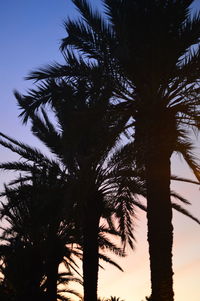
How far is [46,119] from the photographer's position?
54.8 feet

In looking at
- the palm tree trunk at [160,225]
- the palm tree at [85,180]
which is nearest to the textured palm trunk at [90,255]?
the palm tree at [85,180]

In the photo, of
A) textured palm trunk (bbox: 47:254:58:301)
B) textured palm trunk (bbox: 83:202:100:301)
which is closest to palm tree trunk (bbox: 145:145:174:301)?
textured palm trunk (bbox: 83:202:100:301)

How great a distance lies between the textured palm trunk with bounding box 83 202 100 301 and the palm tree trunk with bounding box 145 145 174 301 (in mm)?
4024

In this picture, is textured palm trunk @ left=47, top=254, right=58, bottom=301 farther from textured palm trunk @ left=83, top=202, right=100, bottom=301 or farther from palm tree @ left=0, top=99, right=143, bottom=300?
textured palm trunk @ left=83, top=202, right=100, bottom=301

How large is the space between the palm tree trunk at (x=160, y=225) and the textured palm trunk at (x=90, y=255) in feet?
13.2

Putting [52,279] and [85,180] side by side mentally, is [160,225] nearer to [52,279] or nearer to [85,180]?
[85,180]

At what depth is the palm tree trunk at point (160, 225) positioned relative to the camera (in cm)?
905

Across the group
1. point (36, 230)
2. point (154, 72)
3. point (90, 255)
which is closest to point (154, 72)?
point (154, 72)

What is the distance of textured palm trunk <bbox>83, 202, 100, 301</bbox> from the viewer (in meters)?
12.9

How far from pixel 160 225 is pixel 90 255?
4.37 metres

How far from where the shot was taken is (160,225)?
30.6 feet

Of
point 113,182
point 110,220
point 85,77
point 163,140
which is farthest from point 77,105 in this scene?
point 110,220

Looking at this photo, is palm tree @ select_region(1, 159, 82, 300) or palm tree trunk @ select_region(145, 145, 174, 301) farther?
palm tree @ select_region(1, 159, 82, 300)

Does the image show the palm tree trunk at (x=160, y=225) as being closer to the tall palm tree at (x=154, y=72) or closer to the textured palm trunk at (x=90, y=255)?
the tall palm tree at (x=154, y=72)
